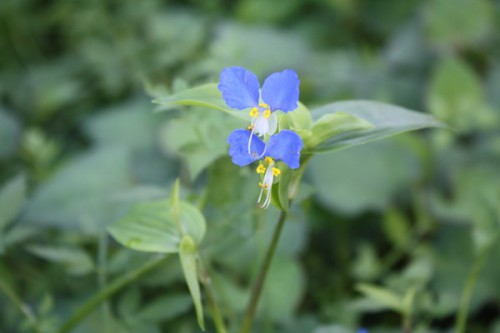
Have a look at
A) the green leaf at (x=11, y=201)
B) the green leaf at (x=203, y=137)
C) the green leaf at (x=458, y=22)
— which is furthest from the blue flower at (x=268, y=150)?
the green leaf at (x=458, y=22)

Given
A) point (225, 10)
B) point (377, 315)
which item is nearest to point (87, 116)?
point (225, 10)

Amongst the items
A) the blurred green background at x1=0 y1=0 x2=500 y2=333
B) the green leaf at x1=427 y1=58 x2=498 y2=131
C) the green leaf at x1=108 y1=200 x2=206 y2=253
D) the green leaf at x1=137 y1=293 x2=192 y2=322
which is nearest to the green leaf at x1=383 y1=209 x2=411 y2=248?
the blurred green background at x1=0 y1=0 x2=500 y2=333

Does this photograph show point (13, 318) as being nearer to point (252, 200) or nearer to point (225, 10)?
point (252, 200)

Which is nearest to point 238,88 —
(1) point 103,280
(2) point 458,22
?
(1) point 103,280

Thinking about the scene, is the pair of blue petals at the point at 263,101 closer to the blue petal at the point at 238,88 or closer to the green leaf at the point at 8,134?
the blue petal at the point at 238,88

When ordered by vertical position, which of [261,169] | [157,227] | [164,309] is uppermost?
[261,169]

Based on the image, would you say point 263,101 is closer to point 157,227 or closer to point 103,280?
point 157,227
